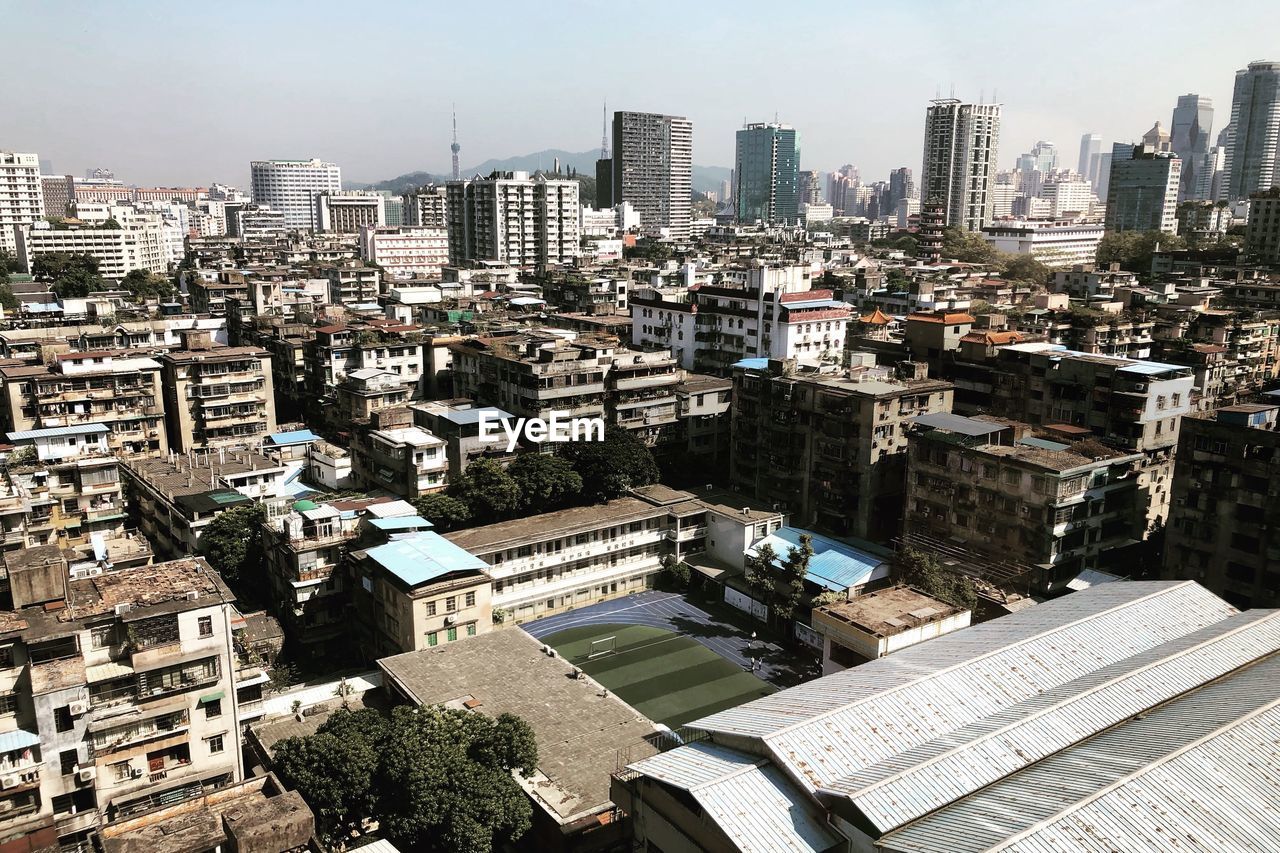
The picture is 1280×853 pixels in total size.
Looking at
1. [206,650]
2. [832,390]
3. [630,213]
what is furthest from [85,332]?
[630,213]

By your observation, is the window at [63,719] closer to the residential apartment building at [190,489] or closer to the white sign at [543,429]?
the residential apartment building at [190,489]

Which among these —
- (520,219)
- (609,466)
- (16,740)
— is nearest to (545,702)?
(16,740)

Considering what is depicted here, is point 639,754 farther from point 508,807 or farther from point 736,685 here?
point 736,685

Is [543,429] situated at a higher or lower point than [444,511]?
higher

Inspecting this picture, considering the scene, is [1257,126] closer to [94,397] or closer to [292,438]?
[292,438]

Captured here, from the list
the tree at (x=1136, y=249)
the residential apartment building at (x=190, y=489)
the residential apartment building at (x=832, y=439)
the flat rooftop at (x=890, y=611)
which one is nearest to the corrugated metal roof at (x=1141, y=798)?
the flat rooftop at (x=890, y=611)

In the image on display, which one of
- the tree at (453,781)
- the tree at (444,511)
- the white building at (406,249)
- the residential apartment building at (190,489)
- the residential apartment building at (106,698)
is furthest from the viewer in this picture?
the white building at (406,249)
